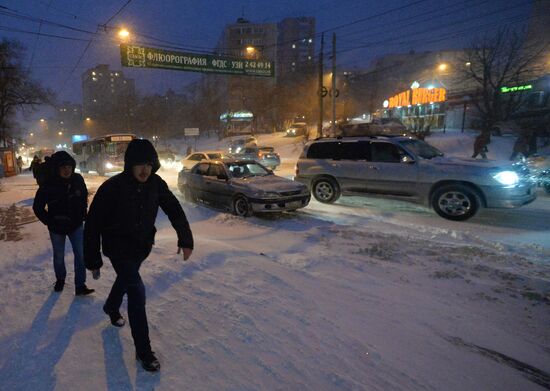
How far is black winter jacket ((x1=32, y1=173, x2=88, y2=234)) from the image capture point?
394 centimetres

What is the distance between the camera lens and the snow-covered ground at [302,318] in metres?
2.79

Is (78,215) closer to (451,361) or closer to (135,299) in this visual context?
(135,299)

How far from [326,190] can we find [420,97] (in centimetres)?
3554

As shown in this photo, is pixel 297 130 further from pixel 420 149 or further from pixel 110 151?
pixel 420 149

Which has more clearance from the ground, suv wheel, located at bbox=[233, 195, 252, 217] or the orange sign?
the orange sign

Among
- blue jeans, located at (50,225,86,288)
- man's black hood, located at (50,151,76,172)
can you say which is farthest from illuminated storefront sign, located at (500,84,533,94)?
blue jeans, located at (50,225,86,288)

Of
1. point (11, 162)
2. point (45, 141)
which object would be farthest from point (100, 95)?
point (11, 162)

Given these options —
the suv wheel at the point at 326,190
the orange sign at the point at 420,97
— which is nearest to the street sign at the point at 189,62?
the suv wheel at the point at 326,190

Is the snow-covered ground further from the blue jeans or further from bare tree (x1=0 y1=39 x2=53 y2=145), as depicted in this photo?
bare tree (x1=0 y1=39 x2=53 y2=145)

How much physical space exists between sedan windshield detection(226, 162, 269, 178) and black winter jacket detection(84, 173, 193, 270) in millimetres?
6819

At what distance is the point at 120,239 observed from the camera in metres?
2.81

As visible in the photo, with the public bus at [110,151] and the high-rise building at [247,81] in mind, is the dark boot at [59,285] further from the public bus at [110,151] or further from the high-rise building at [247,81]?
the high-rise building at [247,81]

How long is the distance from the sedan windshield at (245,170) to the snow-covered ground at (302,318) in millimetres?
3346

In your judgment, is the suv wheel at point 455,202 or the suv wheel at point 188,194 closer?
the suv wheel at point 455,202
